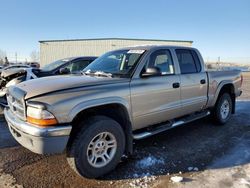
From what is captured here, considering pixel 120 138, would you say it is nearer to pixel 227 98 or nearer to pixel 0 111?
pixel 227 98

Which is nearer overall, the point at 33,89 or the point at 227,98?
Result: the point at 33,89

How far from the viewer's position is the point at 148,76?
4.27m

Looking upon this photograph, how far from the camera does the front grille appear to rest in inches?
135

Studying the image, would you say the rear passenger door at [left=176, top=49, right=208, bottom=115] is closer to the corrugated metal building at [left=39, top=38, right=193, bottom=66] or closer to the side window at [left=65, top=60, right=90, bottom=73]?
the side window at [left=65, top=60, right=90, bottom=73]

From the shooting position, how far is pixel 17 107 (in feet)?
11.8

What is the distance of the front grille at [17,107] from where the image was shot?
3.43 m

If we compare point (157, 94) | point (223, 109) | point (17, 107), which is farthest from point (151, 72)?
point (223, 109)

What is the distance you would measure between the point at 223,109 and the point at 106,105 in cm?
403

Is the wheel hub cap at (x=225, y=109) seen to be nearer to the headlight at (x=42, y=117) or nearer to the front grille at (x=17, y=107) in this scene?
the headlight at (x=42, y=117)

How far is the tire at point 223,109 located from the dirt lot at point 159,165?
82 cm

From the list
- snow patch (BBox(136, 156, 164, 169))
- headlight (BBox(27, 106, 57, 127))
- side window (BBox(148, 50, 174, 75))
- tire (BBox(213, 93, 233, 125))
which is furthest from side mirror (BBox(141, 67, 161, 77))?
tire (BBox(213, 93, 233, 125))

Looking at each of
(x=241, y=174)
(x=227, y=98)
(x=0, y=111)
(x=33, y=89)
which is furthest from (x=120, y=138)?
(x=0, y=111)

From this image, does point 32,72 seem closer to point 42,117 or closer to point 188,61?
point 188,61

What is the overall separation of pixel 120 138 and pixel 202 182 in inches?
51.8
